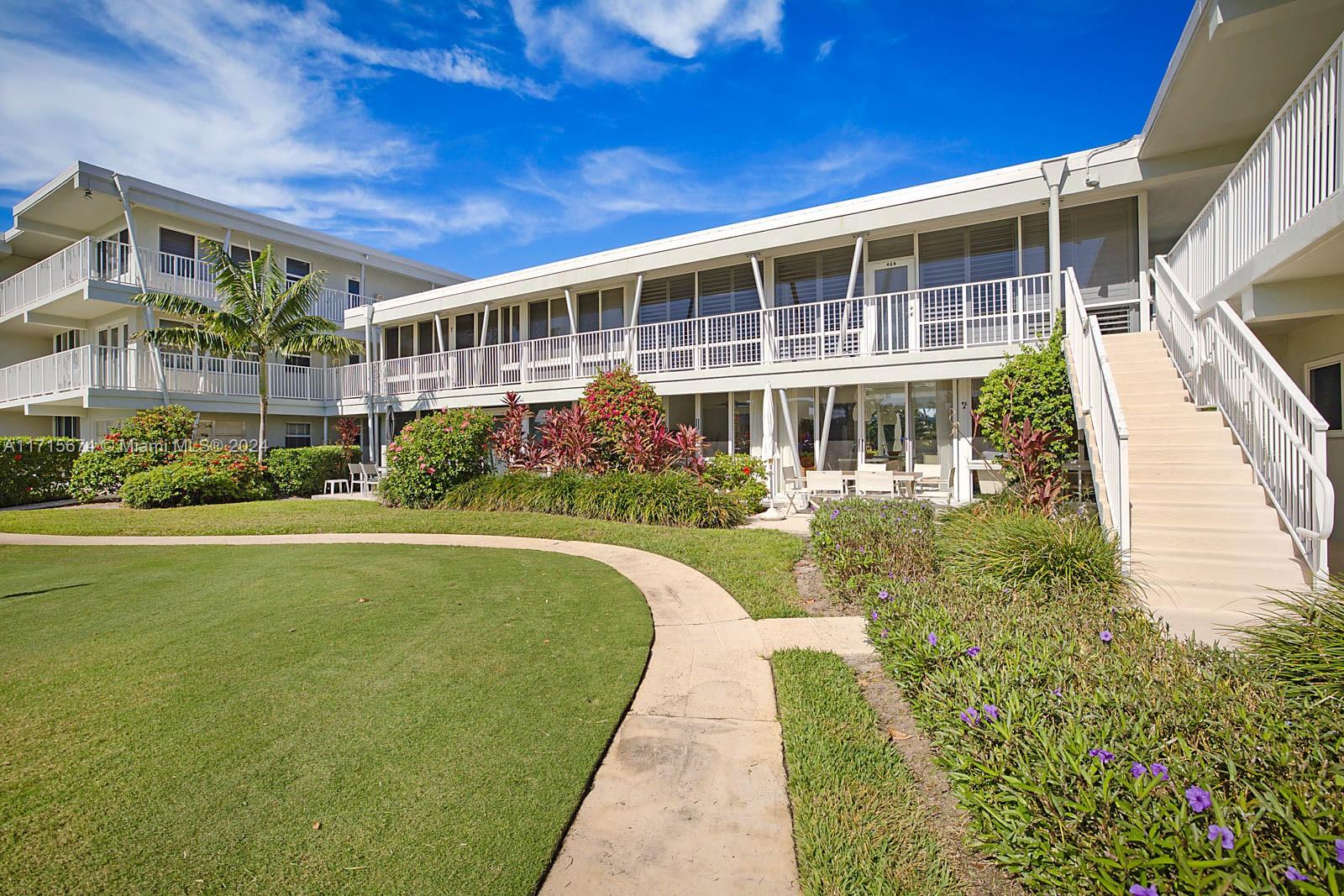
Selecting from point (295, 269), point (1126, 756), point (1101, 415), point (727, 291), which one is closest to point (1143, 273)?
point (1101, 415)

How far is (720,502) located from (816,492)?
2759mm

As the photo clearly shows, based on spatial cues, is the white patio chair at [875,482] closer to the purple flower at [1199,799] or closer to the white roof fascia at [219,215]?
the purple flower at [1199,799]

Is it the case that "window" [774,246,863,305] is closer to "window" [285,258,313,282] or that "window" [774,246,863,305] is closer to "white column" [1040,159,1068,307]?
"white column" [1040,159,1068,307]

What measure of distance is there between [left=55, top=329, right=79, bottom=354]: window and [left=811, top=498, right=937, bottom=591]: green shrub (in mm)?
28688

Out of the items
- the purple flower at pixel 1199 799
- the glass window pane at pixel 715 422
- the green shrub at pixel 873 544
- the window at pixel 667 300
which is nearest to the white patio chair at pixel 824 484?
the green shrub at pixel 873 544

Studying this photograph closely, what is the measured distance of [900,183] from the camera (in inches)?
543

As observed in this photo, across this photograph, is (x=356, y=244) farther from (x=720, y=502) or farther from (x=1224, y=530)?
(x=1224, y=530)

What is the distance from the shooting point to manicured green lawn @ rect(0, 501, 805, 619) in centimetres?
754

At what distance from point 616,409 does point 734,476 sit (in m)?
2.96

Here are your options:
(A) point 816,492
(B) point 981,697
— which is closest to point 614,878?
(B) point 981,697

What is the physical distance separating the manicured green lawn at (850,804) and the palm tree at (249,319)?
1941cm

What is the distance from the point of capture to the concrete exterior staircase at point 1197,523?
5680 millimetres

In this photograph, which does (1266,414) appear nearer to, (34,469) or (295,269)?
(34,469)

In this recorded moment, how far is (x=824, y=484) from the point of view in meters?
12.4
